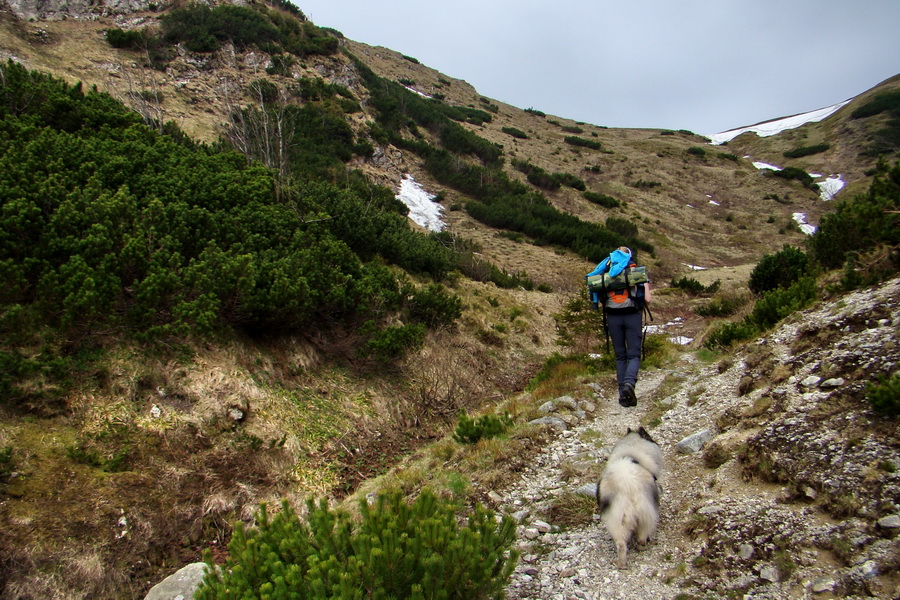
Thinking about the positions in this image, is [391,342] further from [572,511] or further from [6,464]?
[6,464]

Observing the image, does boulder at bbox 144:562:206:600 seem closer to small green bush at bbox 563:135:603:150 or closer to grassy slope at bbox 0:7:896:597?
grassy slope at bbox 0:7:896:597

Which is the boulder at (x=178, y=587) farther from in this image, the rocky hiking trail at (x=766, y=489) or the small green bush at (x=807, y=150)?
the small green bush at (x=807, y=150)

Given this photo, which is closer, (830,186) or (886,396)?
(886,396)

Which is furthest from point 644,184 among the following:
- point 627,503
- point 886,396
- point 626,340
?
point 627,503

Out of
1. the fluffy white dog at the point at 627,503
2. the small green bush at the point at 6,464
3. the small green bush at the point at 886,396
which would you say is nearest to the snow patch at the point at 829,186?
the small green bush at the point at 886,396

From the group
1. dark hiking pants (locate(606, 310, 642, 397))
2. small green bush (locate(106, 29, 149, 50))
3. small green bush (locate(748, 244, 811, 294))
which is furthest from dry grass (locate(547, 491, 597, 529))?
small green bush (locate(106, 29, 149, 50))

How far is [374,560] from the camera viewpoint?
7.01ft

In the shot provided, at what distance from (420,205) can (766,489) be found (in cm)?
2059

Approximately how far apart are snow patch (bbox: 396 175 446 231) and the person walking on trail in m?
14.8

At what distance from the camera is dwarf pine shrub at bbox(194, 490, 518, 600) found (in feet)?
7.00

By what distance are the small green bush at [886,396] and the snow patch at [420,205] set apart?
17.8 metres

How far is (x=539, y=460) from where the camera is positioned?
4840 mm

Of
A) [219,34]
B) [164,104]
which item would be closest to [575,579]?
[164,104]

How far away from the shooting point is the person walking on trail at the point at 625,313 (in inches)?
216
